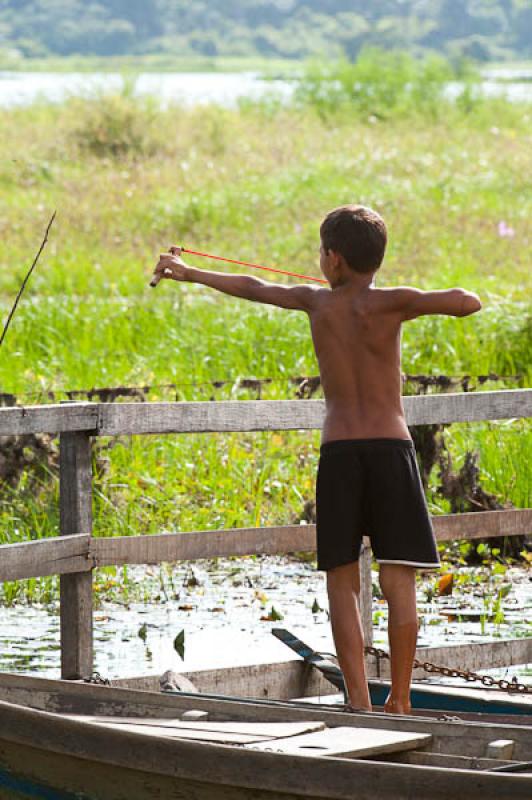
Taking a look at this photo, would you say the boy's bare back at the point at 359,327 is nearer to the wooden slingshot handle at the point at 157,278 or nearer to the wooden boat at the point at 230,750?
the wooden slingshot handle at the point at 157,278

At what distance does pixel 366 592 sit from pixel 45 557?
127cm

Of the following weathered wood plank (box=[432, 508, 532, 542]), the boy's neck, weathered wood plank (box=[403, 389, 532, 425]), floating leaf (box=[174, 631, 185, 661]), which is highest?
the boy's neck

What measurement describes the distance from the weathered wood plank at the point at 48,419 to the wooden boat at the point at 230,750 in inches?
30.7

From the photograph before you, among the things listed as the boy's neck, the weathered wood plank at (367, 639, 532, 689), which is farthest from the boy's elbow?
the weathered wood plank at (367, 639, 532, 689)

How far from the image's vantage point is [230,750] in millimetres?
3926

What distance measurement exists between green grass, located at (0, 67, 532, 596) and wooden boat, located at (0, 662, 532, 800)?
3.15 meters

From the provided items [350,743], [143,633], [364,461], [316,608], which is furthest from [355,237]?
[316,608]

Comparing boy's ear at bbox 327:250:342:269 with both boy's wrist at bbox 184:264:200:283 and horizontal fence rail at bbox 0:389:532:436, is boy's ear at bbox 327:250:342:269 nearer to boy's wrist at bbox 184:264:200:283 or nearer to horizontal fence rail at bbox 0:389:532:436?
boy's wrist at bbox 184:264:200:283

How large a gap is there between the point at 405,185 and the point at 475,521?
63.6 feet

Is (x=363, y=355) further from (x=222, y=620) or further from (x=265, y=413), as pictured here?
(x=222, y=620)

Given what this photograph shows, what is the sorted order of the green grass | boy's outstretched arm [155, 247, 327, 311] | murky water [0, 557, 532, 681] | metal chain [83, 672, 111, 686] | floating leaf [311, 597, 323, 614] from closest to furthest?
boy's outstretched arm [155, 247, 327, 311]
metal chain [83, 672, 111, 686]
murky water [0, 557, 532, 681]
floating leaf [311, 597, 323, 614]
the green grass

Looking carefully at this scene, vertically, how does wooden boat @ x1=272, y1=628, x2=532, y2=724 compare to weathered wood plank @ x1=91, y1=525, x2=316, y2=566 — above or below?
below

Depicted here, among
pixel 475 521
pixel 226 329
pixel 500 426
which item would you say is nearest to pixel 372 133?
pixel 226 329

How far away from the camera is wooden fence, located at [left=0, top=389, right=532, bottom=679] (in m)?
5.31
